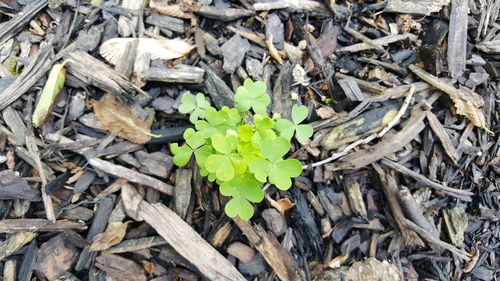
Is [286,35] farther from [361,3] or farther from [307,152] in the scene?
[307,152]

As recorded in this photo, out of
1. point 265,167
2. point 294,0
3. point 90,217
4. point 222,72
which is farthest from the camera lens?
point 294,0

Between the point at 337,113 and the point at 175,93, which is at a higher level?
the point at 175,93

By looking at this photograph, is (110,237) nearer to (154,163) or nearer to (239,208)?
(154,163)

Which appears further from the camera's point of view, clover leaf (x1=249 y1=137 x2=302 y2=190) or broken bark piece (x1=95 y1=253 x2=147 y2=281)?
broken bark piece (x1=95 y1=253 x2=147 y2=281)

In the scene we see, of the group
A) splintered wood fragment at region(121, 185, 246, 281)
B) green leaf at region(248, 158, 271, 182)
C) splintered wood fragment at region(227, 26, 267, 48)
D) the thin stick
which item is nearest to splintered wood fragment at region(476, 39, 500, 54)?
the thin stick

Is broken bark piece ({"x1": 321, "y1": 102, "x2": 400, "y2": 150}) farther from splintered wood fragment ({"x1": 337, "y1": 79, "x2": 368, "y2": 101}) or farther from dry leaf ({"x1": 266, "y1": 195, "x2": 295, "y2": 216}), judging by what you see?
dry leaf ({"x1": 266, "y1": 195, "x2": 295, "y2": 216})

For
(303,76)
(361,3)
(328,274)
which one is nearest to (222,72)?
(303,76)

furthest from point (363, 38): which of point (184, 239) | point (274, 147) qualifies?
point (184, 239)
